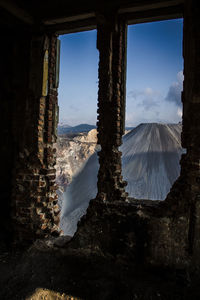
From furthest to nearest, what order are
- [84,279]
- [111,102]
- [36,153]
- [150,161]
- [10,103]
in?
[150,161] → [10,103] → [36,153] → [111,102] → [84,279]

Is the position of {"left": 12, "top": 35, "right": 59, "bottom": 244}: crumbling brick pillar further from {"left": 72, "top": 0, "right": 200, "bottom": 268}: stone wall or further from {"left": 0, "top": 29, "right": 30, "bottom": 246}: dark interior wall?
{"left": 72, "top": 0, "right": 200, "bottom": 268}: stone wall

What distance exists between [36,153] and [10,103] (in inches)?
41.4

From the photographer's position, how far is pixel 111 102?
3.19 meters

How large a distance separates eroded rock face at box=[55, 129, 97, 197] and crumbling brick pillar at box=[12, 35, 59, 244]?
9.11m

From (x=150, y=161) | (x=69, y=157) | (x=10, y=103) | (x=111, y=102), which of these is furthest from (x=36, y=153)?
(x=69, y=157)

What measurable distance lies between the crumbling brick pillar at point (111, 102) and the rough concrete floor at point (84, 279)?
94 cm

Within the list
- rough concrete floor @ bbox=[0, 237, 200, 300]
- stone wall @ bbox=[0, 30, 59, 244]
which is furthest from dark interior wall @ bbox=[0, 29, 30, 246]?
rough concrete floor @ bbox=[0, 237, 200, 300]

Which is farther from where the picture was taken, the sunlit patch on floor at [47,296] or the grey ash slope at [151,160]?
the grey ash slope at [151,160]

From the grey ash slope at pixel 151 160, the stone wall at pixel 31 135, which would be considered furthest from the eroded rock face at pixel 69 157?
the stone wall at pixel 31 135

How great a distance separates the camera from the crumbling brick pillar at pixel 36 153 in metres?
3.55

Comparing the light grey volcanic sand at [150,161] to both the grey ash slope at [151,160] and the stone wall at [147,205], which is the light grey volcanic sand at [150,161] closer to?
the grey ash slope at [151,160]

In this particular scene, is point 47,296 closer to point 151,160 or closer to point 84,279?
point 84,279

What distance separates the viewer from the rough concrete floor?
2281mm

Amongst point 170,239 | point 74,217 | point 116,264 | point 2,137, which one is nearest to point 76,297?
point 116,264
